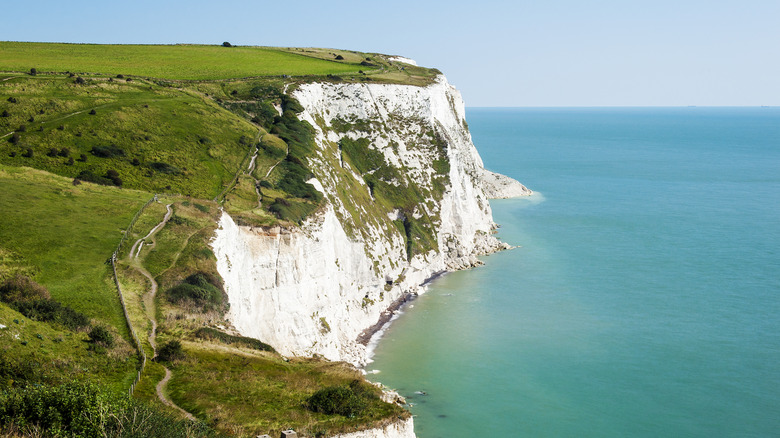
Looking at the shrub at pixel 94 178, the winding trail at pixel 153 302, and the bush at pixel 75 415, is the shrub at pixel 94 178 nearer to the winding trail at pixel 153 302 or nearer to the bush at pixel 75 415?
the winding trail at pixel 153 302

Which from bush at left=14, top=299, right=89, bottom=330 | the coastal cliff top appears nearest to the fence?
bush at left=14, top=299, right=89, bottom=330

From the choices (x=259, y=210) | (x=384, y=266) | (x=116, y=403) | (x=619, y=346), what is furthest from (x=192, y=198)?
(x=619, y=346)

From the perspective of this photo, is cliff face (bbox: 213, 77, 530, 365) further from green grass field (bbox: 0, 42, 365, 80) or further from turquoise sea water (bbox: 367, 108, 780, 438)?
green grass field (bbox: 0, 42, 365, 80)

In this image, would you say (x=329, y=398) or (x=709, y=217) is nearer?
(x=329, y=398)

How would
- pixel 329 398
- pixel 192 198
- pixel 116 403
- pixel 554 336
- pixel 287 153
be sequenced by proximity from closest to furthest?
1. pixel 116 403
2. pixel 329 398
3. pixel 192 198
4. pixel 554 336
5. pixel 287 153

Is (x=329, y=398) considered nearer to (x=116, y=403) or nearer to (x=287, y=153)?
(x=116, y=403)

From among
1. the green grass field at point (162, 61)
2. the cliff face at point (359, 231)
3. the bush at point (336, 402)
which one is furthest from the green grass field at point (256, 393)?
the green grass field at point (162, 61)
